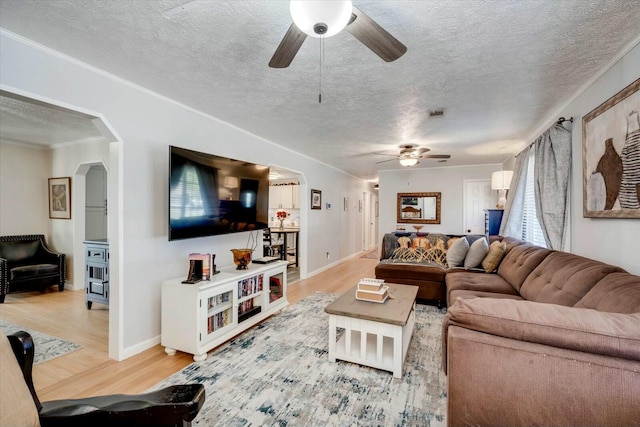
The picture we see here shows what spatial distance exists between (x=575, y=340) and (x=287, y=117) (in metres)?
3.00

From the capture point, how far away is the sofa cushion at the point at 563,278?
1.76 meters

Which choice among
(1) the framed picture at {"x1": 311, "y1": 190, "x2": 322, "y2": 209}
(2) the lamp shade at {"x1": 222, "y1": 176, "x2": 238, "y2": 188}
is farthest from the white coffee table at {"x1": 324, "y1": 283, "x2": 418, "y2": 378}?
(1) the framed picture at {"x1": 311, "y1": 190, "x2": 322, "y2": 209}

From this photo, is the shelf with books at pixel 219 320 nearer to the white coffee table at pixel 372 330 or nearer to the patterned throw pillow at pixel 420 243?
the white coffee table at pixel 372 330

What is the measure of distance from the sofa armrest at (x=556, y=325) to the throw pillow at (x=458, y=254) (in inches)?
124

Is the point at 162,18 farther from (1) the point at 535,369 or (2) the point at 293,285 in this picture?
(2) the point at 293,285

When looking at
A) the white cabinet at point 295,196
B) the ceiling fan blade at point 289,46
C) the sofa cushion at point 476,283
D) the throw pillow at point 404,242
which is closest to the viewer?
the ceiling fan blade at point 289,46

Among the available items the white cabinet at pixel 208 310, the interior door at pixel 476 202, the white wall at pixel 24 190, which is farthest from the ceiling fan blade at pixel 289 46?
the interior door at pixel 476 202

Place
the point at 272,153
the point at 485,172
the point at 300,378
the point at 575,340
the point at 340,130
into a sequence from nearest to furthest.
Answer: the point at 575,340 < the point at 300,378 < the point at 340,130 < the point at 272,153 < the point at 485,172

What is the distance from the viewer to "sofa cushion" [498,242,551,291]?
2680 mm

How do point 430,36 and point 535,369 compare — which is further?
point 430,36

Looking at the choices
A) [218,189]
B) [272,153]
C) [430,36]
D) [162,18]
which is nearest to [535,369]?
[430,36]

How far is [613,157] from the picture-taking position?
6.40 ft

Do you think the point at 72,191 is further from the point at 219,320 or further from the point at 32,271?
the point at 219,320

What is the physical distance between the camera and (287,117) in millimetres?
3201
